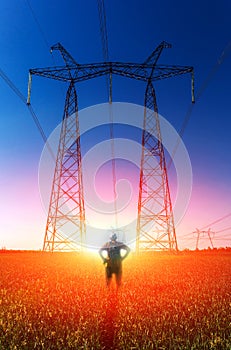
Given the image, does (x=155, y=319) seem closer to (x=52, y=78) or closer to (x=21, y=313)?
(x=21, y=313)

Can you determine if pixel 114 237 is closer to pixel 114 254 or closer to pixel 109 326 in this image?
pixel 114 254

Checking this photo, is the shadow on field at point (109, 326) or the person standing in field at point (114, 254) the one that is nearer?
the shadow on field at point (109, 326)

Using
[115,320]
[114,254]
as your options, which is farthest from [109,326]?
[114,254]

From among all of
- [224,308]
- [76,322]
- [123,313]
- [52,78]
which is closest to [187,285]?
[224,308]

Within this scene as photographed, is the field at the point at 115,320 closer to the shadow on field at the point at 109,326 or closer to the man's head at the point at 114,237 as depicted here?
the shadow on field at the point at 109,326

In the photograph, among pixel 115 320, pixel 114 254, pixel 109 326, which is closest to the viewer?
pixel 109 326

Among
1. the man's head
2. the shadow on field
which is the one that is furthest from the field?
the man's head

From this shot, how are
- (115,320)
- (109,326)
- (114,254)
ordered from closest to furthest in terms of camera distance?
(109,326) → (115,320) → (114,254)

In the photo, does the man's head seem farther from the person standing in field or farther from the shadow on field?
the shadow on field

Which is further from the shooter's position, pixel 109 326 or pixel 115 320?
pixel 115 320

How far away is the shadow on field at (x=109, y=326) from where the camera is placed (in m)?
6.12

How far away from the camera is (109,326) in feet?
23.1

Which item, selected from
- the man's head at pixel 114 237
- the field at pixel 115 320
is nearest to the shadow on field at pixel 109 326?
the field at pixel 115 320

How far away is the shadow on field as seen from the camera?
20.1 ft
